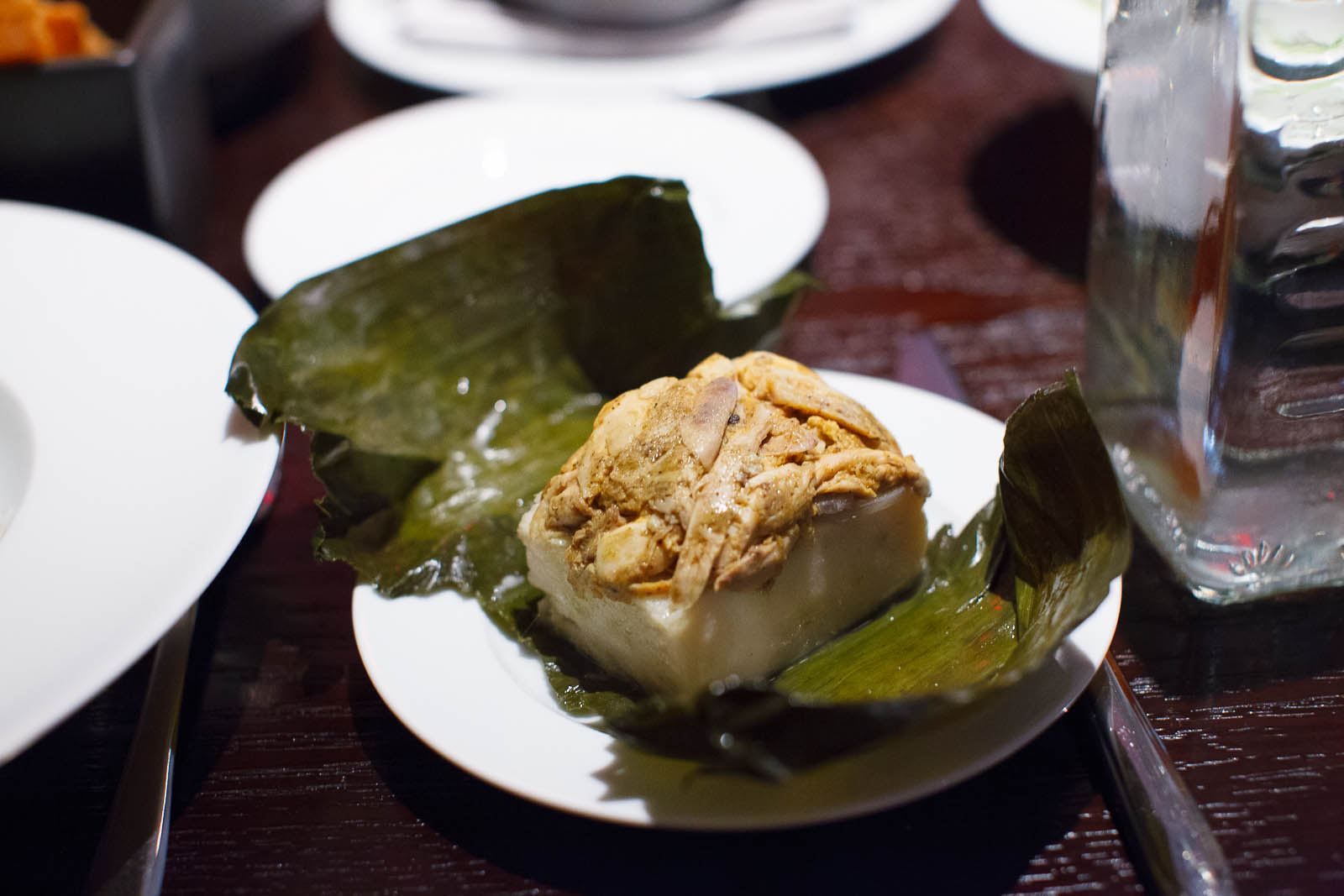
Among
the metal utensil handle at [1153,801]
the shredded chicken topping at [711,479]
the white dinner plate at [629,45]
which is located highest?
the shredded chicken topping at [711,479]

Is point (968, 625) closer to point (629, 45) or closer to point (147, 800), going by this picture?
point (147, 800)

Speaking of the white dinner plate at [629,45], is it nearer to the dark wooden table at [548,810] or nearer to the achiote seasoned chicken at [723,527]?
the dark wooden table at [548,810]

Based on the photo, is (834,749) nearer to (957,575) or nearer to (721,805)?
(721,805)

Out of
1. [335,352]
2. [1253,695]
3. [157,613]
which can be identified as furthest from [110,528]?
[1253,695]

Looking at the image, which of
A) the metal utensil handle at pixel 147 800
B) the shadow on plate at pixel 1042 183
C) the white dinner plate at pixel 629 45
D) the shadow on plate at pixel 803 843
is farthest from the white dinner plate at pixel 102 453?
the shadow on plate at pixel 1042 183

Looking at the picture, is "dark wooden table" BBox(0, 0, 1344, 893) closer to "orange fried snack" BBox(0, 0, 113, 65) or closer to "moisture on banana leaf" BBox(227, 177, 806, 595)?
"moisture on banana leaf" BBox(227, 177, 806, 595)

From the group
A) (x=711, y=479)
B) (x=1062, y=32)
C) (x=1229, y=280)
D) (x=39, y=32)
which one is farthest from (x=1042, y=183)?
(x=39, y=32)

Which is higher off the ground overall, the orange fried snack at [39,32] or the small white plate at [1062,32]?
the small white plate at [1062,32]
